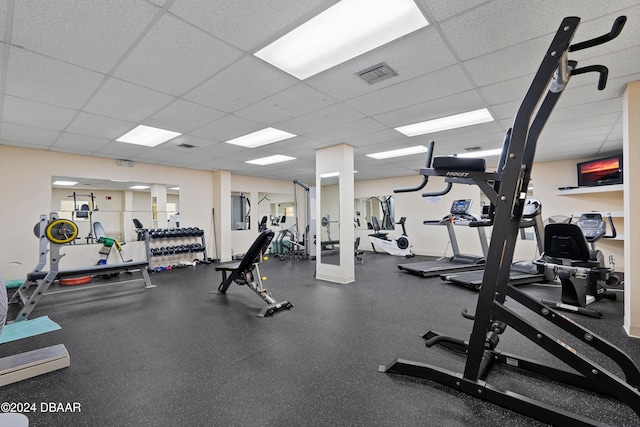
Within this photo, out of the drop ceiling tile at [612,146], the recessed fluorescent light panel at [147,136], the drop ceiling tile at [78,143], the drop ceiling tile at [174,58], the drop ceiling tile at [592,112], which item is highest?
the recessed fluorescent light panel at [147,136]

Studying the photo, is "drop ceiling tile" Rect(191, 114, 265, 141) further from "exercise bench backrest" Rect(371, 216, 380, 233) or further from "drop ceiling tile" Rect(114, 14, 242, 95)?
"exercise bench backrest" Rect(371, 216, 380, 233)

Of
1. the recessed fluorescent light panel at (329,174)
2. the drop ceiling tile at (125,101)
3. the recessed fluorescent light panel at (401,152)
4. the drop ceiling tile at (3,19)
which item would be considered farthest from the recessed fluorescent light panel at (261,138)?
the drop ceiling tile at (3,19)

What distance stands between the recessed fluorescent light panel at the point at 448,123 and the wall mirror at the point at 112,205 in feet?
18.9

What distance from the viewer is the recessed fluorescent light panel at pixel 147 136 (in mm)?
4035

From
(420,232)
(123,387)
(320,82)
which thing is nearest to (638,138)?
(320,82)

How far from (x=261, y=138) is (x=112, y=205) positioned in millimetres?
5826

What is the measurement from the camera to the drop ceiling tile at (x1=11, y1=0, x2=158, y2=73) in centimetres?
169

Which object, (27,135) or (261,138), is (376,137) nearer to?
(261,138)

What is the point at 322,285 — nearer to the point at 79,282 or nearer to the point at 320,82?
the point at 320,82

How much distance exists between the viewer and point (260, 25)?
188 cm

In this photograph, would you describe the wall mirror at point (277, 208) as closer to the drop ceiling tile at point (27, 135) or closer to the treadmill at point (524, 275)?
the drop ceiling tile at point (27, 135)

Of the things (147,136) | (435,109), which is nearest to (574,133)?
(435,109)

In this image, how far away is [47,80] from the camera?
8.31ft

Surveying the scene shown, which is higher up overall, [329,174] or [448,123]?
[448,123]
